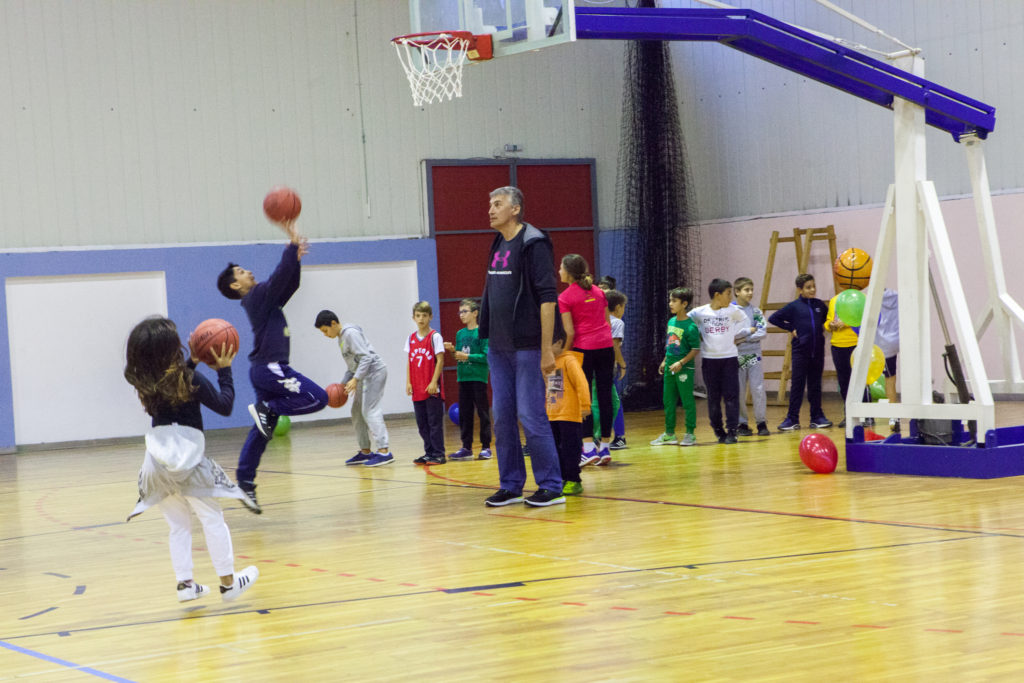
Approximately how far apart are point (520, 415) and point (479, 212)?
10991 millimetres

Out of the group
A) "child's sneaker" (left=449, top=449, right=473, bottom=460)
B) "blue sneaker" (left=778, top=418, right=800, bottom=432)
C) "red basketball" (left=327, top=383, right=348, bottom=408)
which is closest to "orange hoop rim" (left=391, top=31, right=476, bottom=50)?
"red basketball" (left=327, top=383, right=348, bottom=408)

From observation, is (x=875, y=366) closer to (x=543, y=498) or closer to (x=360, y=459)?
(x=543, y=498)

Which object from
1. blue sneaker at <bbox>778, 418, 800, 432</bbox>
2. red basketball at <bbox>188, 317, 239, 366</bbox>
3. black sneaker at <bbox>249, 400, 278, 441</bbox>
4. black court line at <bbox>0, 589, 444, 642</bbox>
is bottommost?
blue sneaker at <bbox>778, 418, 800, 432</bbox>

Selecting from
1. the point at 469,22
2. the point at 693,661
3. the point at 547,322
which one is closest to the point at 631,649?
the point at 693,661

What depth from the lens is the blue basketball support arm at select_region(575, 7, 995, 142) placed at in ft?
26.0

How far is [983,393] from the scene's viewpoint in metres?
7.96

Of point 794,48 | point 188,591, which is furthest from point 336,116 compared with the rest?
point 188,591

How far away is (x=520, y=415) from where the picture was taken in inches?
283

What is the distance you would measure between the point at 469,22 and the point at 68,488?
5.07 m

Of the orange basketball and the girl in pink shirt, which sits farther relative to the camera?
the orange basketball

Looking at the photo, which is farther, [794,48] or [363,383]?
[363,383]

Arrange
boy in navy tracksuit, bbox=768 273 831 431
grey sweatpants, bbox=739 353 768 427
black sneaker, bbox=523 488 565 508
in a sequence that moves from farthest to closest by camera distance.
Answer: boy in navy tracksuit, bbox=768 273 831 431 → grey sweatpants, bbox=739 353 768 427 → black sneaker, bbox=523 488 565 508

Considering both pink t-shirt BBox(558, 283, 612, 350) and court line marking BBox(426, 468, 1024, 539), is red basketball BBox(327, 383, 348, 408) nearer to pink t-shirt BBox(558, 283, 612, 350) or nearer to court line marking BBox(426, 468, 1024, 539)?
pink t-shirt BBox(558, 283, 612, 350)

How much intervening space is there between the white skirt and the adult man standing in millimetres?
2418
